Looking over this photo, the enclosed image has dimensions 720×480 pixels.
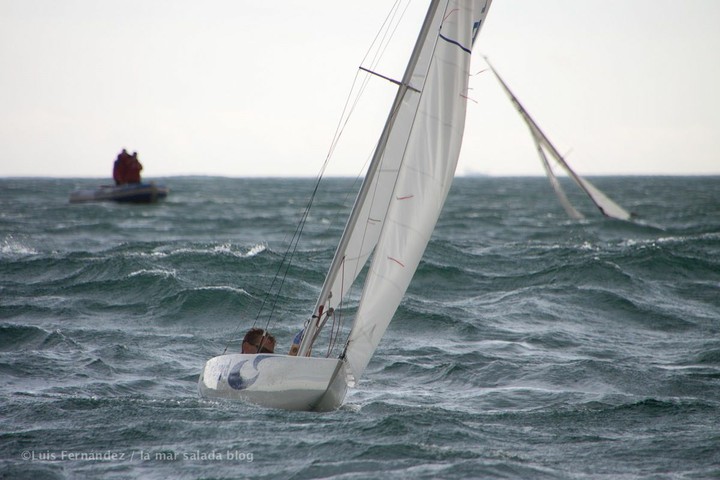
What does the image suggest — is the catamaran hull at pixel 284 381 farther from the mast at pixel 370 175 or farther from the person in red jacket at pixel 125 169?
the person in red jacket at pixel 125 169

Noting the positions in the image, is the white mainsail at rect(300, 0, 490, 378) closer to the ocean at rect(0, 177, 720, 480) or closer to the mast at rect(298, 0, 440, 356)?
the mast at rect(298, 0, 440, 356)

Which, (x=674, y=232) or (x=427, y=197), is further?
(x=674, y=232)

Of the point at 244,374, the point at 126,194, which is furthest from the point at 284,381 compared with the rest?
the point at 126,194

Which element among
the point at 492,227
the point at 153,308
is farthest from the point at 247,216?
the point at 153,308

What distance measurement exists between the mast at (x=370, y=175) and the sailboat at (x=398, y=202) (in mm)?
12

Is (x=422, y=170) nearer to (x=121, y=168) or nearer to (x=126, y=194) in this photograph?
(x=126, y=194)

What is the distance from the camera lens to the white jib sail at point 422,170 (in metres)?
11.2

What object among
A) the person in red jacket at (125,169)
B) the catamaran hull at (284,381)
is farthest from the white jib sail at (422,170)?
the person in red jacket at (125,169)

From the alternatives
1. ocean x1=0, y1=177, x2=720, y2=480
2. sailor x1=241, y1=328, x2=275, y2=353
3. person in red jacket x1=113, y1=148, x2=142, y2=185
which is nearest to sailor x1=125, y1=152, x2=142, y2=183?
person in red jacket x1=113, y1=148, x2=142, y2=185

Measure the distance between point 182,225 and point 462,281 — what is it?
23597 mm

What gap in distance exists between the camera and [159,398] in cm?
1278

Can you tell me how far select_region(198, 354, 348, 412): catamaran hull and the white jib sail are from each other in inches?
15.2

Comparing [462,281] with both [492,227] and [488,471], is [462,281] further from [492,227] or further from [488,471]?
[492,227]

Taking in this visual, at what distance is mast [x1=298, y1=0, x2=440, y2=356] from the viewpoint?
37.3 feet
